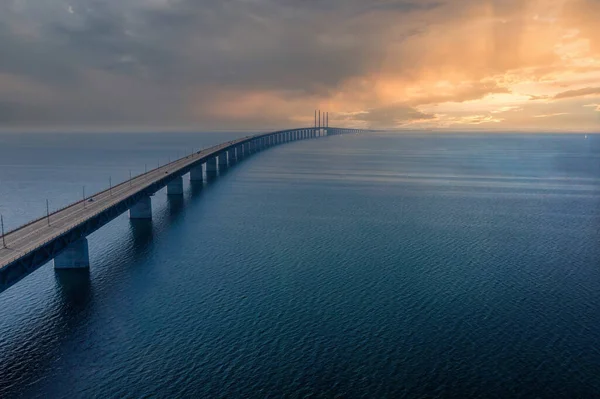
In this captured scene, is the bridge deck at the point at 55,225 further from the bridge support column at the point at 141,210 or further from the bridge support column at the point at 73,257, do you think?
the bridge support column at the point at 73,257

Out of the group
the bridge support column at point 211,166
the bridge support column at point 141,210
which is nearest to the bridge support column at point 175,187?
the bridge support column at point 141,210

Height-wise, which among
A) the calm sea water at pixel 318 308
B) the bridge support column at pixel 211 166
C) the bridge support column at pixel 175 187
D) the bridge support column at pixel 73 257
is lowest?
the calm sea water at pixel 318 308

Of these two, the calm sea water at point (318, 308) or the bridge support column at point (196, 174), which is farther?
the bridge support column at point (196, 174)

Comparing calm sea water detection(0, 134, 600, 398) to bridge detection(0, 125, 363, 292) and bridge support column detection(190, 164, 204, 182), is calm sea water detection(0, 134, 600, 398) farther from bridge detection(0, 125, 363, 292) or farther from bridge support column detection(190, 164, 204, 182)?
bridge support column detection(190, 164, 204, 182)

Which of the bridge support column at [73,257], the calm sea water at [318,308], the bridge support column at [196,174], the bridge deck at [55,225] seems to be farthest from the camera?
the bridge support column at [196,174]

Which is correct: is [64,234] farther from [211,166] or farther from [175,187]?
[211,166]

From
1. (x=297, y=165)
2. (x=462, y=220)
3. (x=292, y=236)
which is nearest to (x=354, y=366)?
(x=292, y=236)
